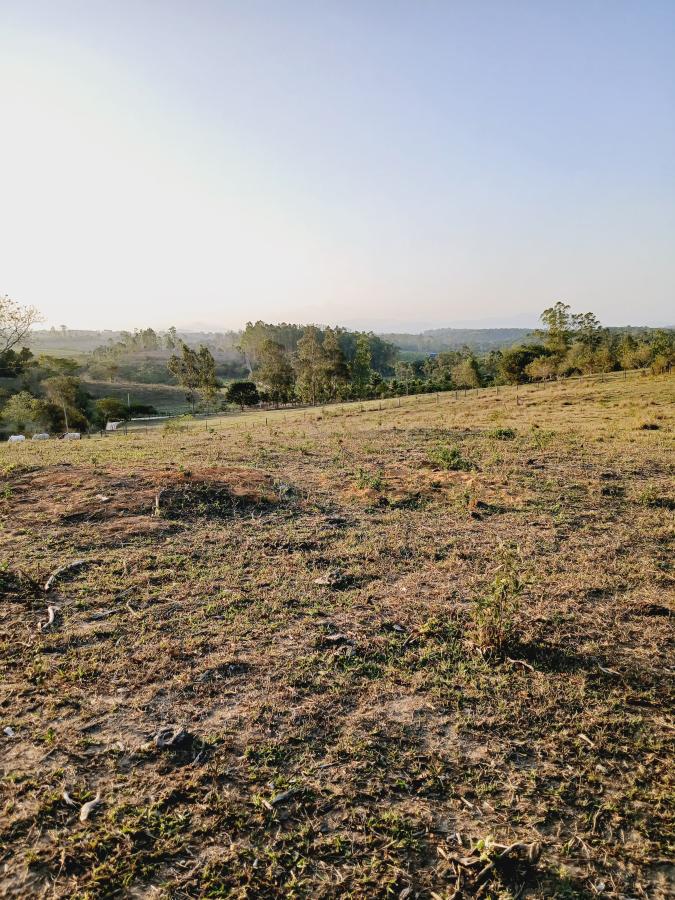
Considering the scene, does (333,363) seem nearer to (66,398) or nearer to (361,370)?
(361,370)

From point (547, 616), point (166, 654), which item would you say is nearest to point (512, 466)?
point (547, 616)

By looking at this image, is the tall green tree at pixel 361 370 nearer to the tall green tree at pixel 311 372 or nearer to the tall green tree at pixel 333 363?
the tall green tree at pixel 333 363

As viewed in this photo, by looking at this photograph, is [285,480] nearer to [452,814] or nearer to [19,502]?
[19,502]

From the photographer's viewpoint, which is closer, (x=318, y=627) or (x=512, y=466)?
(x=318, y=627)

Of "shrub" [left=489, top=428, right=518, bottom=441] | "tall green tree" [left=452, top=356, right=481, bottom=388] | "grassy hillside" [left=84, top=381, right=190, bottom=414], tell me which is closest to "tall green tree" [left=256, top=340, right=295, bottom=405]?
"grassy hillside" [left=84, top=381, right=190, bottom=414]

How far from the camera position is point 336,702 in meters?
4.76

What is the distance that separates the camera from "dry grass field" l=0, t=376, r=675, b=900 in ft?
10.7

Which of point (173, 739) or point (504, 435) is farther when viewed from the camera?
point (504, 435)

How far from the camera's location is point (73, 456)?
1869 centimetres

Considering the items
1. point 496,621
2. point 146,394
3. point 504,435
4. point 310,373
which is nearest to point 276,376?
point 310,373

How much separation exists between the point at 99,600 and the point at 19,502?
608 cm

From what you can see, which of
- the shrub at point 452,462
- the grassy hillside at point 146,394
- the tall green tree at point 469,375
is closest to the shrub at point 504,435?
the shrub at point 452,462

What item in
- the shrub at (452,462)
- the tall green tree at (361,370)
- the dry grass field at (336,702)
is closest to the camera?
the dry grass field at (336,702)

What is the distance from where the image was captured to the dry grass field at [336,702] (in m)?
3.25
